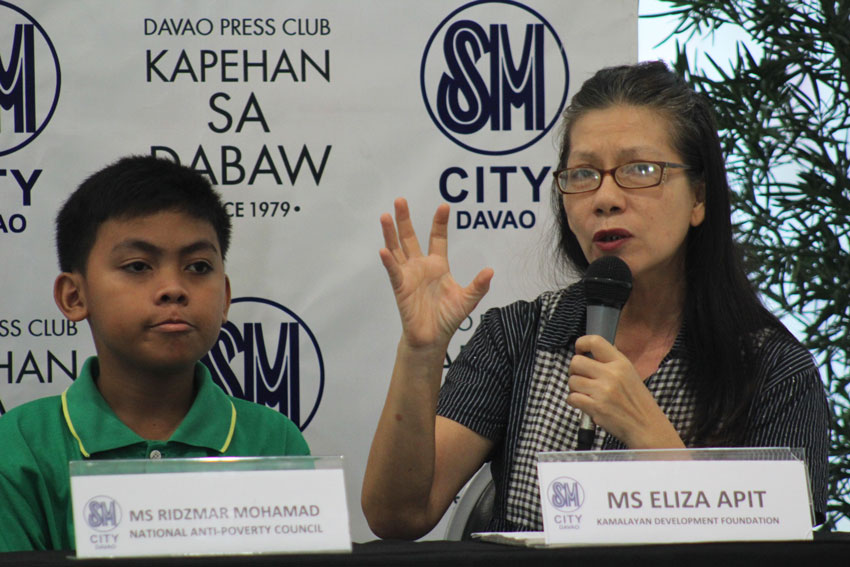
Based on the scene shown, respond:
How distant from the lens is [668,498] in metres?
0.94

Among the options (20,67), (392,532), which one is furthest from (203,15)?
(392,532)

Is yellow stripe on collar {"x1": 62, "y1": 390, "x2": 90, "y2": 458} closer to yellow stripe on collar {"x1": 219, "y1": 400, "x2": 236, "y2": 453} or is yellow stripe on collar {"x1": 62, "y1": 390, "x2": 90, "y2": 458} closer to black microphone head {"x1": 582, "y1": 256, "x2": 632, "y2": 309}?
yellow stripe on collar {"x1": 219, "y1": 400, "x2": 236, "y2": 453}

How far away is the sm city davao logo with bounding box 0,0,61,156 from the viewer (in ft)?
7.07

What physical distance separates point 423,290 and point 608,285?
272 mm

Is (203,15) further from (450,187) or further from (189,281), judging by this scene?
(189,281)

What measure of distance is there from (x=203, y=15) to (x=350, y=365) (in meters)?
0.86

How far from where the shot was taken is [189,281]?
5.09 ft

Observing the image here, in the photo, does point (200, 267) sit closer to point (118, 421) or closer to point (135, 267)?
point (135, 267)

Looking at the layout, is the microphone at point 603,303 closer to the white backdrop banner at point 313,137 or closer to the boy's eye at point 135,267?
the boy's eye at point 135,267

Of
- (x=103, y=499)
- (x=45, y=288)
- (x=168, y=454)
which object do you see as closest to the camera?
(x=103, y=499)

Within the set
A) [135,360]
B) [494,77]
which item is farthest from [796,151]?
[135,360]

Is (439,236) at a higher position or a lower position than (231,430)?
higher

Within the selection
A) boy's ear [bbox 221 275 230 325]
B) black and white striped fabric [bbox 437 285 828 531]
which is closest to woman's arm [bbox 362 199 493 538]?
black and white striped fabric [bbox 437 285 828 531]

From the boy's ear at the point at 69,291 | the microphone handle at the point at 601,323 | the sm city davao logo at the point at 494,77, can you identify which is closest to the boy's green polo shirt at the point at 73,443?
the boy's ear at the point at 69,291
